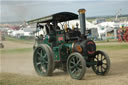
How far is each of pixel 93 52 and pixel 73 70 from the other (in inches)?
33.7

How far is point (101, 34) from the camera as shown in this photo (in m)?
33.5

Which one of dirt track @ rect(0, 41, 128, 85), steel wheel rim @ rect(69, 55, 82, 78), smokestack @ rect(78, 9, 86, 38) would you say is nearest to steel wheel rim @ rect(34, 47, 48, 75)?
dirt track @ rect(0, 41, 128, 85)

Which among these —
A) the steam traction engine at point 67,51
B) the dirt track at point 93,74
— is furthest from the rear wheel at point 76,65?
the dirt track at point 93,74

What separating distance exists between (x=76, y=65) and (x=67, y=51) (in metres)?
0.80

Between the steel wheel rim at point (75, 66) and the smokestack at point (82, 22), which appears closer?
the steel wheel rim at point (75, 66)

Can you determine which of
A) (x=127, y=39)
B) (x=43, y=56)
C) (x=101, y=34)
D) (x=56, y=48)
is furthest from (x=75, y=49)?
(x=101, y=34)

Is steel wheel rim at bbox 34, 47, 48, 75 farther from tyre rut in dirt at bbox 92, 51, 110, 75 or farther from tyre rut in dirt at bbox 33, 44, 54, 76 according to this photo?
tyre rut in dirt at bbox 92, 51, 110, 75

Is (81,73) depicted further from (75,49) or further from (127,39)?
(127,39)

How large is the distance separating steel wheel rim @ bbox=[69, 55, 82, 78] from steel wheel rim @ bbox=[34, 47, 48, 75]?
100 centimetres

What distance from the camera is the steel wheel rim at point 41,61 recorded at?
290 inches

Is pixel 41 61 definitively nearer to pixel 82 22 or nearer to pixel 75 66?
pixel 75 66

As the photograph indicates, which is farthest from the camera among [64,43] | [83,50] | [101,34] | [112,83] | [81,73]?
[101,34]

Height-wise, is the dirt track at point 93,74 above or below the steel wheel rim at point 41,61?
below

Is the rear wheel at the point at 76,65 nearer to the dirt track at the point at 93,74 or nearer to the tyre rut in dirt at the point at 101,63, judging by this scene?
the dirt track at the point at 93,74
